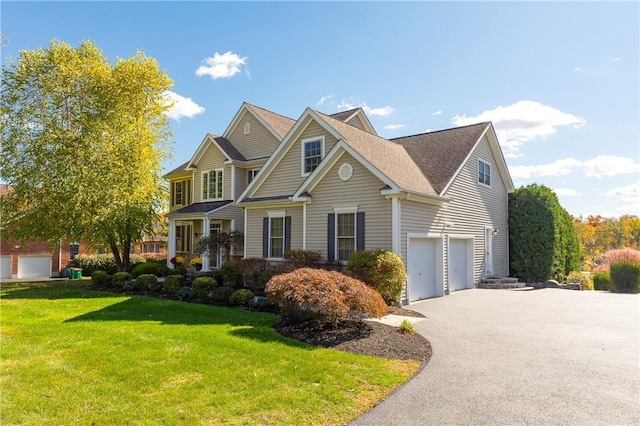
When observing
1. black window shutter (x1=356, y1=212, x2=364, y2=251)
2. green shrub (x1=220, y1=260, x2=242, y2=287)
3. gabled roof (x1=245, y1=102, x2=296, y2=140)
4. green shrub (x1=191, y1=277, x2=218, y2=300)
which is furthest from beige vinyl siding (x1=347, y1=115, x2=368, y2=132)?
green shrub (x1=191, y1=277, x2=218, y2=300)

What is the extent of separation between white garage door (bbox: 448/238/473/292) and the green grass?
9.58 m

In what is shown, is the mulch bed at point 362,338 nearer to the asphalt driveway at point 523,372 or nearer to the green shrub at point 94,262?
the asphalt driveway at point 523,372

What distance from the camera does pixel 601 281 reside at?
766 inches

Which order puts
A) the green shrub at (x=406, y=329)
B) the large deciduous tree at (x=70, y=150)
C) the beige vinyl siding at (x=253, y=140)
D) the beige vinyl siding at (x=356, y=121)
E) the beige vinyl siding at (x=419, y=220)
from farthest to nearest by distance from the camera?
1. the beige vinyl siding at (x=253, y=140)
2. the beige vinyl siding at (x=356, y=121)
3. the large deciduous tree at (x=70, y=150)
4. the beige vinyl siding at (x=419, y=220)
5. the green shrub at (x=406, y=329)

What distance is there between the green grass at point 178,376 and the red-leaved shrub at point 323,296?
896 millimetres

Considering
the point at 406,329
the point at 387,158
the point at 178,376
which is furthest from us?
the point at 387,158

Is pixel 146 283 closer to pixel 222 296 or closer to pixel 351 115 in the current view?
pixel 222 296

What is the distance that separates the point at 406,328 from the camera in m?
8.93

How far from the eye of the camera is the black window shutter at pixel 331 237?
14.6m

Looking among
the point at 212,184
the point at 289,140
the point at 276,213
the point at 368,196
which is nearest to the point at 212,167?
the point at 212,184

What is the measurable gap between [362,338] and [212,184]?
61.2 ft

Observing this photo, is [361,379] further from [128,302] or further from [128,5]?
[128,5]

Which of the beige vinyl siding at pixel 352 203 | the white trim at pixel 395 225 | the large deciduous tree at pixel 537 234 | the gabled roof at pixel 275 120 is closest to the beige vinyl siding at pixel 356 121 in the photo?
the gabled roof at pixel 275 120

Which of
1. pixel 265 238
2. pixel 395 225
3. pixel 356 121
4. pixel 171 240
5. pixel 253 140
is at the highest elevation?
pixel 356 121
